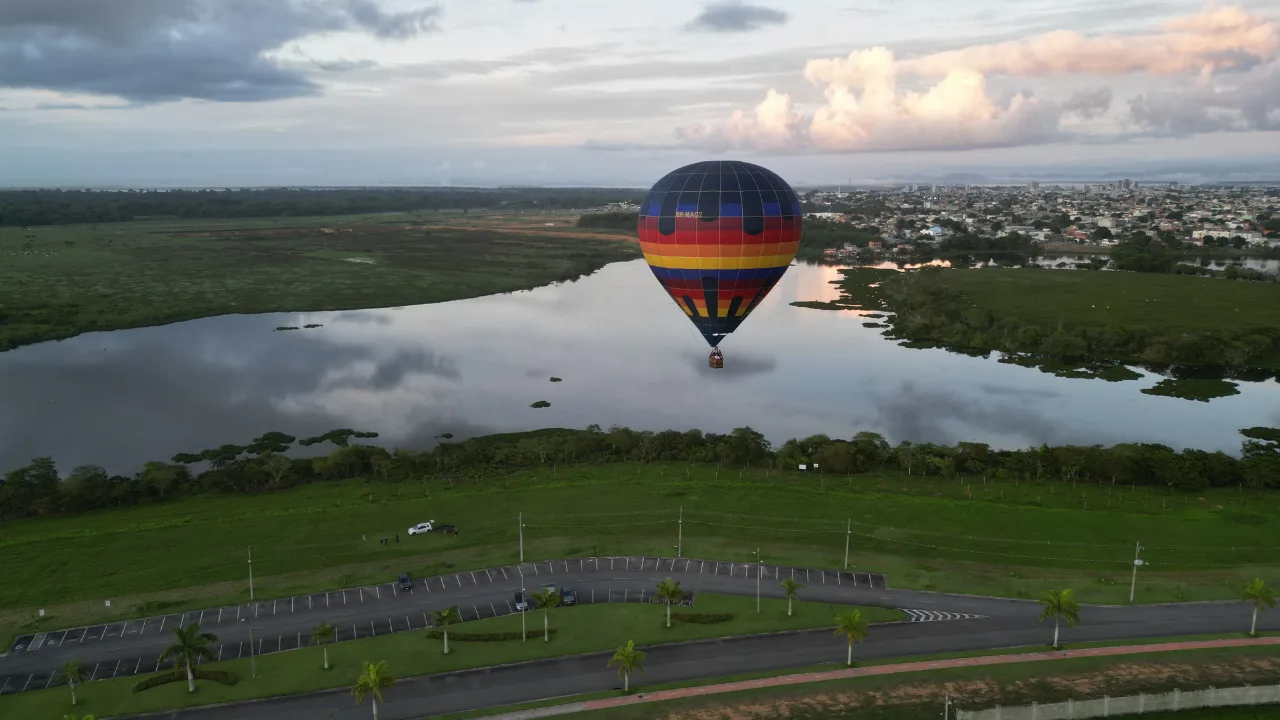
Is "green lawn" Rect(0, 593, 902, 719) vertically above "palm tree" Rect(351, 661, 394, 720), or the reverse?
"palm tree" Rect(351, 661, 394, 720)

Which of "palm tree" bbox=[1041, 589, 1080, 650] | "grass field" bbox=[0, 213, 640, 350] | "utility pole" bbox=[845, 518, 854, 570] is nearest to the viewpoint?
"palm tree" bbox=[1041, 589, 1080, 650]

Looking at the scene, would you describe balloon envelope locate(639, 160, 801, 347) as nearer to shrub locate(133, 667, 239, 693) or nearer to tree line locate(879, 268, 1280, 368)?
shrub locate(133, 667, 239, 693)

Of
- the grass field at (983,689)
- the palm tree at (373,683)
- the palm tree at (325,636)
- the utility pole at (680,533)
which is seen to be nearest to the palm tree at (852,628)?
the grass field at (983,689)

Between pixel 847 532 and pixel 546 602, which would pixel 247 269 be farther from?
pixel 847 532

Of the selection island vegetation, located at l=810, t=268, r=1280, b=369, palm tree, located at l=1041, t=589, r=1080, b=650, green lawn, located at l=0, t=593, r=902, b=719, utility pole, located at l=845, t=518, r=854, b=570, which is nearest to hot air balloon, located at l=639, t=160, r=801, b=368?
utility pole, located at l=845, t=518, r=854, b=570

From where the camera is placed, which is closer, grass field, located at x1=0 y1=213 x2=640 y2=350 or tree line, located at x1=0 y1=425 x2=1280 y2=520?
tree line, located at x1=0 y1=425 x2=1280 y2=520

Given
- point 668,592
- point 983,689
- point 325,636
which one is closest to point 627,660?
point 668,592

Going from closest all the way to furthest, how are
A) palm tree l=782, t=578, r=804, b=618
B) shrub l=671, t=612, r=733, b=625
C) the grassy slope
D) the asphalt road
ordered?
the asphalt road, shrub l=671, t=612, r=733, b=625, palm tree l=782, t=578, r=804, b=618, the grassy slope

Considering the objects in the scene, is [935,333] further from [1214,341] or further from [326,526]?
[326,526]
